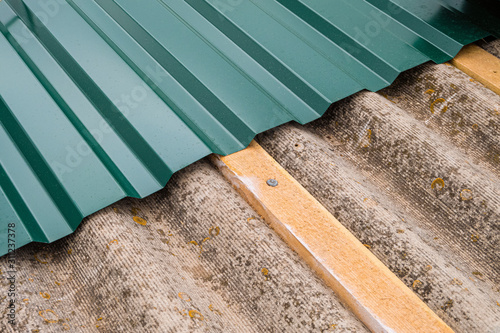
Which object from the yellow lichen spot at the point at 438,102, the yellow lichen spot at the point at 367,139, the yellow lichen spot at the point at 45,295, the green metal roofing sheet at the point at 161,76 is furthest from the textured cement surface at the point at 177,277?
the yellow lichen spot at the point at 438,102

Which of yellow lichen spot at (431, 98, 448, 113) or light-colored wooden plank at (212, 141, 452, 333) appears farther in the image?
yellow lichen spot at (431, 98, 448, 113)

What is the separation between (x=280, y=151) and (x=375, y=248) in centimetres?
59

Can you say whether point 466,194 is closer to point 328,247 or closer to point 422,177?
point 422,177

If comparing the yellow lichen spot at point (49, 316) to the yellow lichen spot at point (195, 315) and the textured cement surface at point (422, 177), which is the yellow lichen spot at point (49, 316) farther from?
the textured cement surface at point (422, 177)

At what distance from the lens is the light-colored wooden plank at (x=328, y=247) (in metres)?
1.35

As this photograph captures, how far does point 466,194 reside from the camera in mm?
1700

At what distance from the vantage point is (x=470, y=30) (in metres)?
2.33

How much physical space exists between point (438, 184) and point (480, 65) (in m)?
0.85

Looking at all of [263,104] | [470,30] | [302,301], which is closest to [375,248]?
[302,301]

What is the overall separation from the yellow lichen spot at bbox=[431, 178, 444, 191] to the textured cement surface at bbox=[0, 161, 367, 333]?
2.36 ft

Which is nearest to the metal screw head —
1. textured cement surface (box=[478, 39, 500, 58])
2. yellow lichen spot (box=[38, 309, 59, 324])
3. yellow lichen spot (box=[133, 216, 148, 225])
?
yellow lichen spot (box=[133, 216, 148, 225])

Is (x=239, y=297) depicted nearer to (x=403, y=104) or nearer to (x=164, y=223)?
(x=164, y=223)

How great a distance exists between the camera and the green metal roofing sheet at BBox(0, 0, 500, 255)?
1637 mm

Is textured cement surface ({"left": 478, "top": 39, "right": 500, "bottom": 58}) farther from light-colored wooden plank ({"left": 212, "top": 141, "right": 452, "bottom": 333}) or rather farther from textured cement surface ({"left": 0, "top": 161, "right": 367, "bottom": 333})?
textured cement surface ({"left": 0, "top": 161, "right": 367, "bottom": 333})
